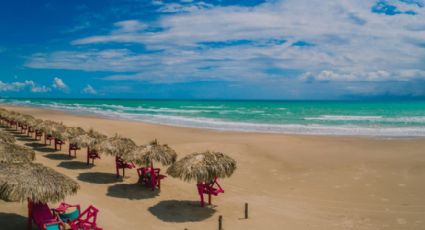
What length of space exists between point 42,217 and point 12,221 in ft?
4.46

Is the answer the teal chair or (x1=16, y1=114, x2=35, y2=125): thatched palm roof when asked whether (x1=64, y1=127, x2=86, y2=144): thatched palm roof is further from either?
the teal chair

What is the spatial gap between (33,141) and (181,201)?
13.2 m

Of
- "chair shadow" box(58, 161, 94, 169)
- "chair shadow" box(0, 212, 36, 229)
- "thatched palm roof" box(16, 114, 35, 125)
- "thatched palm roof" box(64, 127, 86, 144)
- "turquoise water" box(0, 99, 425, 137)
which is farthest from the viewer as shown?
"turquoise water" box(0, 99, 425, 137)

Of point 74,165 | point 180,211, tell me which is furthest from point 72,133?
point 180,211

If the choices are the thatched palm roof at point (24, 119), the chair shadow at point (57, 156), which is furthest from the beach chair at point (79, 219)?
the thatched palm roof at point (24, 119)

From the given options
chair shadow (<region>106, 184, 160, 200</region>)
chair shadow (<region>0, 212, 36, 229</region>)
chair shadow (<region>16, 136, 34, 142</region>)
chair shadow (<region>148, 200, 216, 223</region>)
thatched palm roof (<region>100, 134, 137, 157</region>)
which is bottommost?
chair shadow (<region>148, 200, 216, 223</region>)

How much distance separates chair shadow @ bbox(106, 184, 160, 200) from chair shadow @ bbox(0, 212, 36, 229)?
290cm

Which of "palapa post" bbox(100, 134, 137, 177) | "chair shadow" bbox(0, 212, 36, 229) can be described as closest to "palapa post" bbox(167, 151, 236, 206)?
"palapa post" bbox(100, 134, 137, 177)

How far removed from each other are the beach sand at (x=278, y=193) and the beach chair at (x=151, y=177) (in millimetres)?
298

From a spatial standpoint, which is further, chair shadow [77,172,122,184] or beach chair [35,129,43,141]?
beach chair [35,129,43,141]

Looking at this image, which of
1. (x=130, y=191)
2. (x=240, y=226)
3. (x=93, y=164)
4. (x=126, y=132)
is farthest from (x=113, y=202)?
(x=126, y=132)

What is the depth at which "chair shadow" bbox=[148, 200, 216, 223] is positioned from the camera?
9.77m

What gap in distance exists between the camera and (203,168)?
9.77 metres

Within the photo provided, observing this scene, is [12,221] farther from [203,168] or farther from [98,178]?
[203,168]
